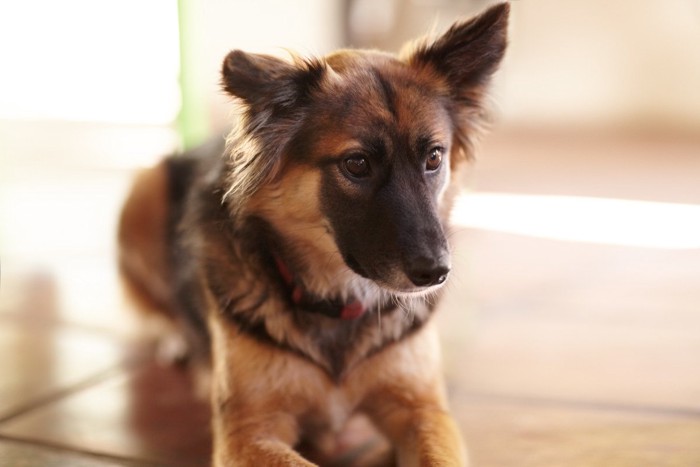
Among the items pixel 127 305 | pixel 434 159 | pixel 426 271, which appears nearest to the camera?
pixel 426 271

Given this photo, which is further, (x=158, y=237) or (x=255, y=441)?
(x=158, y=237)

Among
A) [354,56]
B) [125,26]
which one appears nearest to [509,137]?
[125,26]

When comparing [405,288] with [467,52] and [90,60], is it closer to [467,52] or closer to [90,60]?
[467,52]

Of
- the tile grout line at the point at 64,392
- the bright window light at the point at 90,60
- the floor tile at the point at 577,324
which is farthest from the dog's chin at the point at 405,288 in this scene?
the bright window light at the point at 90,60

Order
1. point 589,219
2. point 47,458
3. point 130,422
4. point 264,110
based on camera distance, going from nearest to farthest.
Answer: point 264,110 → point 47,458 → point 130,422 → point 589,219

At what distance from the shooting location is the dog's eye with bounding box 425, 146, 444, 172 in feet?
6.28

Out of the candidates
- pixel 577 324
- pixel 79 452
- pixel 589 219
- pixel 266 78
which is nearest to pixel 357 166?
pixel 266 78

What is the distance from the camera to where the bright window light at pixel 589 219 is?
14.5 ft

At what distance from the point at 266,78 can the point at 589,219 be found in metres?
3.52

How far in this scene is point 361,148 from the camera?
1836 mm

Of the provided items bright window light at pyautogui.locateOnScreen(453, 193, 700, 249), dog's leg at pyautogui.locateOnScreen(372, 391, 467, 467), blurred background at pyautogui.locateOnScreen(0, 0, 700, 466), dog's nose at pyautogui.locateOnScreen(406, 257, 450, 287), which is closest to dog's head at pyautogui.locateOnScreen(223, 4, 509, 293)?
dog's nose at pyautogui.locateOnScreen(406, 257, 450, 287)

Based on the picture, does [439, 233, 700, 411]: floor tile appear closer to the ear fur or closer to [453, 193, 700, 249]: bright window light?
[453, 193, 700, 249]: bright window light

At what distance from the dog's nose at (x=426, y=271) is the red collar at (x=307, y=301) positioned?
356 mm

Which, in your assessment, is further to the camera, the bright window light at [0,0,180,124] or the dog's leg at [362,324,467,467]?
the bright window light at [0,0,180,124]
